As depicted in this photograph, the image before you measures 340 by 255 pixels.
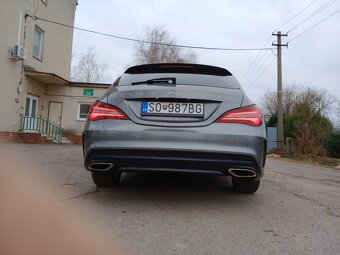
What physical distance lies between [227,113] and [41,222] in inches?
77.5

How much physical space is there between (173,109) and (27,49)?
56.4 ft

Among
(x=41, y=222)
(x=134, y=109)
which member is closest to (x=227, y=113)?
(x=134, y=109)

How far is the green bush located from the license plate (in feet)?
67.6

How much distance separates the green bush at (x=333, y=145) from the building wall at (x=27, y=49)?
55.4 ft

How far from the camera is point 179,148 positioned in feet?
11.9

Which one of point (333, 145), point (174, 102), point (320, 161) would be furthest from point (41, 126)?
point (174, 102)

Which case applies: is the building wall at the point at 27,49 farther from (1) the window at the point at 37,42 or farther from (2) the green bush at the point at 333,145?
(2) the green bush at the point at 333,145

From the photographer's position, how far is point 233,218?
3.72m

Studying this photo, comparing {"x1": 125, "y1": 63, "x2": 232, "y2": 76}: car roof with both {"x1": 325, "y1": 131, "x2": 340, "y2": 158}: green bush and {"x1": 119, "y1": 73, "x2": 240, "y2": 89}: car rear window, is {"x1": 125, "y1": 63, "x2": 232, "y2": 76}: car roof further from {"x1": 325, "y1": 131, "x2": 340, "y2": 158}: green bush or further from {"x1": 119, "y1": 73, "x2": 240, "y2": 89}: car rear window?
{"x1": 325, "y1": 131, "x2": 340, "y2": 158}: green bush

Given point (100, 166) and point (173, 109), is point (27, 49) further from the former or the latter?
point (173, 109)

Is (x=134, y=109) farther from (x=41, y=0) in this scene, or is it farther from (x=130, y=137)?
(x=41, y=0)

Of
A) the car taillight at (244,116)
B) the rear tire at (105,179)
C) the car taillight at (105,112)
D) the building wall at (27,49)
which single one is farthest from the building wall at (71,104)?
the car taillight at (244,116)

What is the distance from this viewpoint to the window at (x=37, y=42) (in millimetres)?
20453

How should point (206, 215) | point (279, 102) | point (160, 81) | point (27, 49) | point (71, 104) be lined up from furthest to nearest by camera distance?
point (279, 102), point (71, 104), point (27, 49), point (160, 81), point (206, 215)
